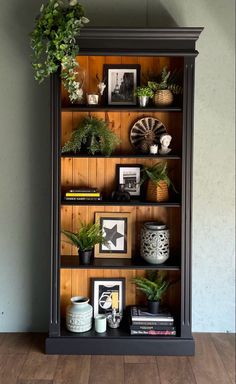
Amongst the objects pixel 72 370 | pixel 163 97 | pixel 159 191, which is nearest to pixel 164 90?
pixel 163 97

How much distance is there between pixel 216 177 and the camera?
316cm

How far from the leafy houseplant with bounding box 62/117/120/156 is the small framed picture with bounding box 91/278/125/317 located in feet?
3.04

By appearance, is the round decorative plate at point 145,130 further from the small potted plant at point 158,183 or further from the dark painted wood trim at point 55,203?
the dark painted wood trim at point 55,203

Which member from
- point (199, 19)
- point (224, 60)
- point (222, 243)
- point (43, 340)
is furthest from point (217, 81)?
point (43, 340)

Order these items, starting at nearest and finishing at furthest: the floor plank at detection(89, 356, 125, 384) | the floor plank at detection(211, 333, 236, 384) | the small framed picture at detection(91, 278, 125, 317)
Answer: the floor plank at detection(89, 356, 125, 384)
the floor plank at detection(211, 333, 236, 384)
the small framed picture at detection(91, 278, 125, 317)

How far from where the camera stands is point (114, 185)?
3.13m

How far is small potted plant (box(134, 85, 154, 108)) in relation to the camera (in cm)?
289

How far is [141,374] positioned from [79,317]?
1.80ft

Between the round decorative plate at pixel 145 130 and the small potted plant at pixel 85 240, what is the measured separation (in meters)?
0.67

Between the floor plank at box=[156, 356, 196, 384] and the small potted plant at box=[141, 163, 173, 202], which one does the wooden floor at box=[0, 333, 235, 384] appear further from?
the small potted plant at box=[141, 163, 173, 202]

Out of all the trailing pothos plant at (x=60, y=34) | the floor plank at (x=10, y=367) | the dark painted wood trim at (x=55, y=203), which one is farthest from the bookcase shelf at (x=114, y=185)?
the floor plank at (x=10, y=367)

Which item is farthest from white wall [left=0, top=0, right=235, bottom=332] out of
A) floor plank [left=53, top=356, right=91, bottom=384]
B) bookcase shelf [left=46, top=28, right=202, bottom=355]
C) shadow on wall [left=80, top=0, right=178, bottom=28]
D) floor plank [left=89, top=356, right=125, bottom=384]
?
floor plank [left=89, top=356, right=125, bottom=384]

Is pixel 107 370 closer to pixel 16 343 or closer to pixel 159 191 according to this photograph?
pixel 16 343

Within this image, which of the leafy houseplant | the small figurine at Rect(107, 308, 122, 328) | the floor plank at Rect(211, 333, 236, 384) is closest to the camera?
the floor plank at Rect(211, 333, 236, 384)
